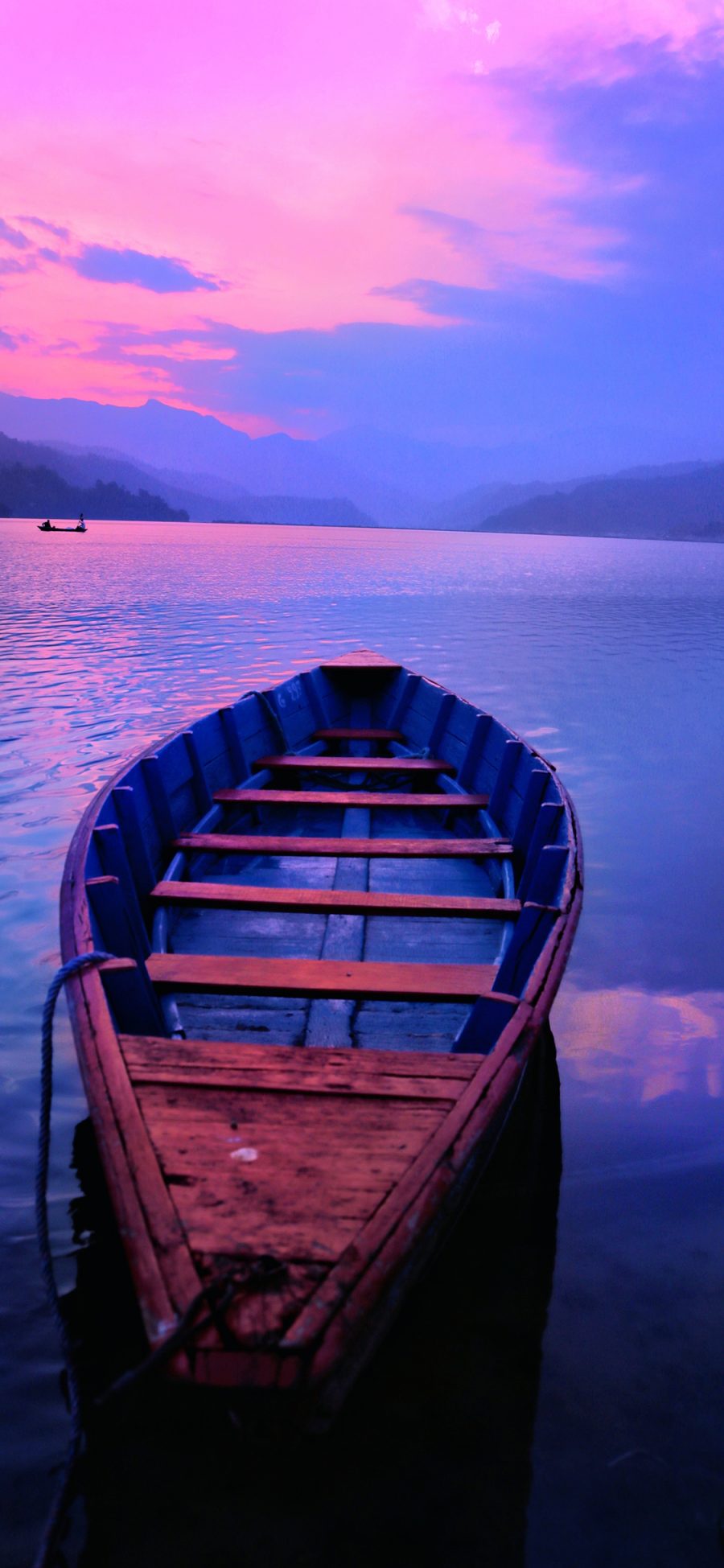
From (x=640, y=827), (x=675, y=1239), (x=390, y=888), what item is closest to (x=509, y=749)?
(x=390, y=888)

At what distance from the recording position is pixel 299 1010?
3.82 m

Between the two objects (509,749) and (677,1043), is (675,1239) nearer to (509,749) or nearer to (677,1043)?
(677,1043)

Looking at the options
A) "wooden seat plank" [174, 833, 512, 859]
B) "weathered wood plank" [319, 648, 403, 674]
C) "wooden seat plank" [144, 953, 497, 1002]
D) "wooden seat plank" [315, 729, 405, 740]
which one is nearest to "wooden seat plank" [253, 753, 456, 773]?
"wooden seat plank" [315, 729, 405, 740]

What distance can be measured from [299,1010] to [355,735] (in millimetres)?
4904

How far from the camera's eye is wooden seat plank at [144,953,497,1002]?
3488 mm

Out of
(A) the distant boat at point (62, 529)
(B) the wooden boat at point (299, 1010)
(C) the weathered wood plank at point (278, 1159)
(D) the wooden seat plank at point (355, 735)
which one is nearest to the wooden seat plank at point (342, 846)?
(B) the wooden boat at point (299, 1010)

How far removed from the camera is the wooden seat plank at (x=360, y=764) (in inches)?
281

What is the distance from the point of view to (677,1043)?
5465mm

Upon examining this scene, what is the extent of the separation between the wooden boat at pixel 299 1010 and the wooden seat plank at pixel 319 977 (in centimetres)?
1

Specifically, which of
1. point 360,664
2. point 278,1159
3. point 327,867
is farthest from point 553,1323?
point 360,664

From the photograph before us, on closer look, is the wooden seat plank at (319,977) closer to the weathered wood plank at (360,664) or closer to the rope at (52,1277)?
the rope at (52,1277)

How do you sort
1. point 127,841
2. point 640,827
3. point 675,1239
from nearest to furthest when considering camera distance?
point 675,1239 → point 127,841 → point 640,827

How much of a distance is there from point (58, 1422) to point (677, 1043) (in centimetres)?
401

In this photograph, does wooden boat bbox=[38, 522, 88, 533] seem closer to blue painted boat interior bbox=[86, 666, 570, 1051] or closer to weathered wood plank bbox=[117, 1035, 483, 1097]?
blue painted boat interior bbox=[86, 666, 570, 1051]
